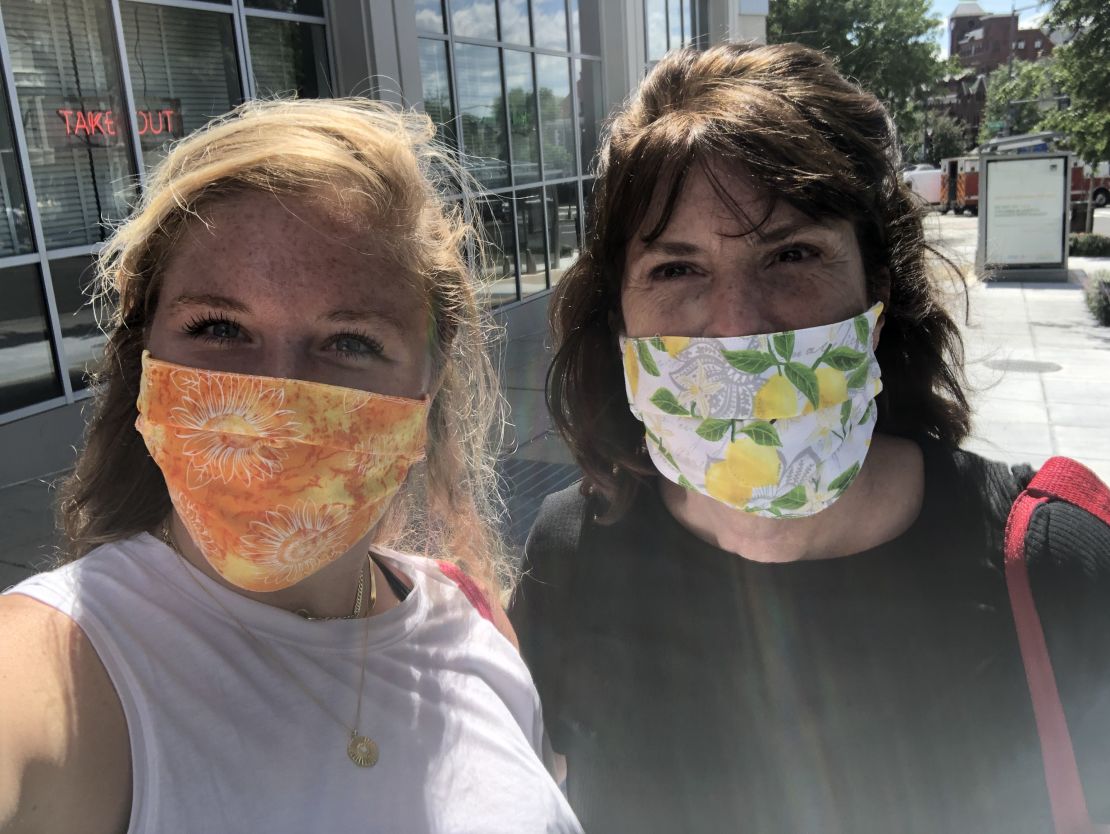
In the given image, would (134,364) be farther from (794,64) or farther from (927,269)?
(927,269)

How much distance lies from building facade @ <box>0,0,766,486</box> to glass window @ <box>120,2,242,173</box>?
0.4 inches

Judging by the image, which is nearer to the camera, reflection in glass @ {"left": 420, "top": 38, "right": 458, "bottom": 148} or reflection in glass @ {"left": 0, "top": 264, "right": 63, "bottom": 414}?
reflection in glass @ {"left": 0, "top": 264, "right": 63, "bottom": 414}

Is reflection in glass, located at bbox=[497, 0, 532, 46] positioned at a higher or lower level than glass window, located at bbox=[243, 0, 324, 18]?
higher

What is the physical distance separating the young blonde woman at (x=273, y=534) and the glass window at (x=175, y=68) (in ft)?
19.9

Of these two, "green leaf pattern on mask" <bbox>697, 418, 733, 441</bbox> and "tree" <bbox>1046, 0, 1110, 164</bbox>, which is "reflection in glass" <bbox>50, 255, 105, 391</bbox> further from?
"tree" <bbox>1046, 0, 1110, 164</bbox>

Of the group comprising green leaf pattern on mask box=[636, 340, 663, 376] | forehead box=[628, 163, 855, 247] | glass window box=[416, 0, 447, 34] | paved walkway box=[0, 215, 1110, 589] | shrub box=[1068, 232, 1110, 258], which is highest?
glass window box=[416, 0, 447, 34]

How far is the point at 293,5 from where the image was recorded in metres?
8.28

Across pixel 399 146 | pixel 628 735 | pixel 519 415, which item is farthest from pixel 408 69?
pixel 628 735

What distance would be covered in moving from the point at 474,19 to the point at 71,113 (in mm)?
5292

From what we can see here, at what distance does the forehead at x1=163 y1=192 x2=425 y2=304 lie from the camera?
1514mm

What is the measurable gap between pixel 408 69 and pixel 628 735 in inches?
328

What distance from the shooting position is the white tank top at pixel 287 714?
1.24 m

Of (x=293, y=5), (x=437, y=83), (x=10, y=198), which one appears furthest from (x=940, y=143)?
(x=10, y=198)

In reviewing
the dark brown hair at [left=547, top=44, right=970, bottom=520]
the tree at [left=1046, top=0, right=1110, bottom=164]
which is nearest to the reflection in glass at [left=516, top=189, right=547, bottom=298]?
the tree at [left=1046, top=0, right=1110, bottom=164]
